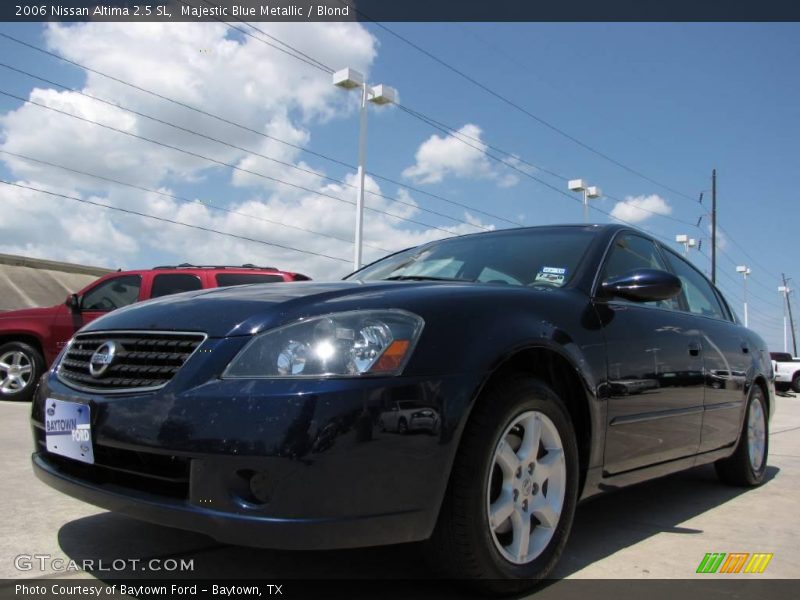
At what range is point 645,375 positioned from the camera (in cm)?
304

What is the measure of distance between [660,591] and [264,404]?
1582 mm

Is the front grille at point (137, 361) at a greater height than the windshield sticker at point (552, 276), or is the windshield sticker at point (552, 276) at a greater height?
the windshield sticker at point (552, 276)

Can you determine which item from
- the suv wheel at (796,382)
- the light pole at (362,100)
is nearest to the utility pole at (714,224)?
the suv wheel at (796,382)

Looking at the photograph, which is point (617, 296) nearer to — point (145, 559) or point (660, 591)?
point (660, 591)

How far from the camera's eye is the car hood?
84.9 inches

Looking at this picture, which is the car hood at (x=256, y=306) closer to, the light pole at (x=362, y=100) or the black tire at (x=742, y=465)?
the black tire at (x=742, y=465)

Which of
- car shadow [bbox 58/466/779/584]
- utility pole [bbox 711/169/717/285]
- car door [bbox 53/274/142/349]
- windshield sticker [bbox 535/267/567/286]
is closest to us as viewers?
car shadow [bbox 58/466/779/584]

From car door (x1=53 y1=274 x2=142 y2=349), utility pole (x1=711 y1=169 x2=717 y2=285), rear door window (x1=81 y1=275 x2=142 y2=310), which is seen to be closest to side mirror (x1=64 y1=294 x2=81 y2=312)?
car door (x1=53 y1=274 x2=142 y2=349)

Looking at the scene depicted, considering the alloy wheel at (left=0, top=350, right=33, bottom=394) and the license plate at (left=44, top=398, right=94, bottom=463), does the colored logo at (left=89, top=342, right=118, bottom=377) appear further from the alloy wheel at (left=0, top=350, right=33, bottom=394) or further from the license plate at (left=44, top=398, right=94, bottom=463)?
the alloy wheel at (left=0, top=350, right=33, bottom=394)

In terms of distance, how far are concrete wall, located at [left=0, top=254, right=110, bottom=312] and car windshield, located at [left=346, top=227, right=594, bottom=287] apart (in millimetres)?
16481

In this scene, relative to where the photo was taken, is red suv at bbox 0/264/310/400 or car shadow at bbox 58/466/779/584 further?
red suv at bbox 0/264/310/400

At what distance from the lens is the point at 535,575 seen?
235cm

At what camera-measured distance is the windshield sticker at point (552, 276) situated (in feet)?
9.91

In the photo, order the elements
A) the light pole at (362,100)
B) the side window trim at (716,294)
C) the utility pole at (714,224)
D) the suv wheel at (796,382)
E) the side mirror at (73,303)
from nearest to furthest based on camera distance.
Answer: the side window trim at (716,294), the side mirror at (73,303), the light pole at (362,100), the suv wheel at (796,382), the utility pole at (714,224)
